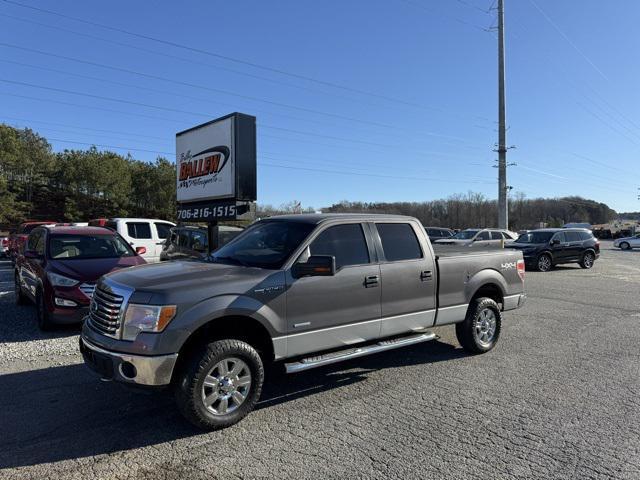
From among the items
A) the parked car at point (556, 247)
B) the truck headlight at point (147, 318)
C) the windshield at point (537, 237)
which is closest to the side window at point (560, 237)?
the parked car at point (556, 247)

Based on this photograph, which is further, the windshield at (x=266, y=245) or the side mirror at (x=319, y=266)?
the windshield at (x=266, y=245)

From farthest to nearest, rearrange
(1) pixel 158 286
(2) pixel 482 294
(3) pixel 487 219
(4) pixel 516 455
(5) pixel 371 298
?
(3) pixel 487 219
(2) pixel 482 294
(5) pixel 371 298
(1) pixel 158 286
(4) pixel 516 455

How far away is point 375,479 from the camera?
3268 mm

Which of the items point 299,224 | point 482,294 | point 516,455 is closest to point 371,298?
point 299,224

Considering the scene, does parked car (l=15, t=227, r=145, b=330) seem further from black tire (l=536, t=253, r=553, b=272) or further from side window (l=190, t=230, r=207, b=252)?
black tire (l=536, t=253, r=553, b=272)

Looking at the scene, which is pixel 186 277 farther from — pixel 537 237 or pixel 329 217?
pixel 537 237

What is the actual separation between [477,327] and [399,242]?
1.81 meters

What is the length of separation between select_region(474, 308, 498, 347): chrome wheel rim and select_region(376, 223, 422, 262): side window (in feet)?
4.83

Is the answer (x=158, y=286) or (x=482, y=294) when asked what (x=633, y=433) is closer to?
(x=482, y=294)

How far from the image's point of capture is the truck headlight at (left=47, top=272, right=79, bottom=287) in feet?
23.8

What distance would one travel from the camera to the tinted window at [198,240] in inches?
486

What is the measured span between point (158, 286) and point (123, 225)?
1235 centimetres

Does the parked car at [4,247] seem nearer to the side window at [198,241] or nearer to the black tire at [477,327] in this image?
the side window at [198,241]

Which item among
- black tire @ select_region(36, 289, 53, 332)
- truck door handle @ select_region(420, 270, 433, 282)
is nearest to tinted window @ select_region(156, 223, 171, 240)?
black tire @ select_region(36, 289, 53, 332)
